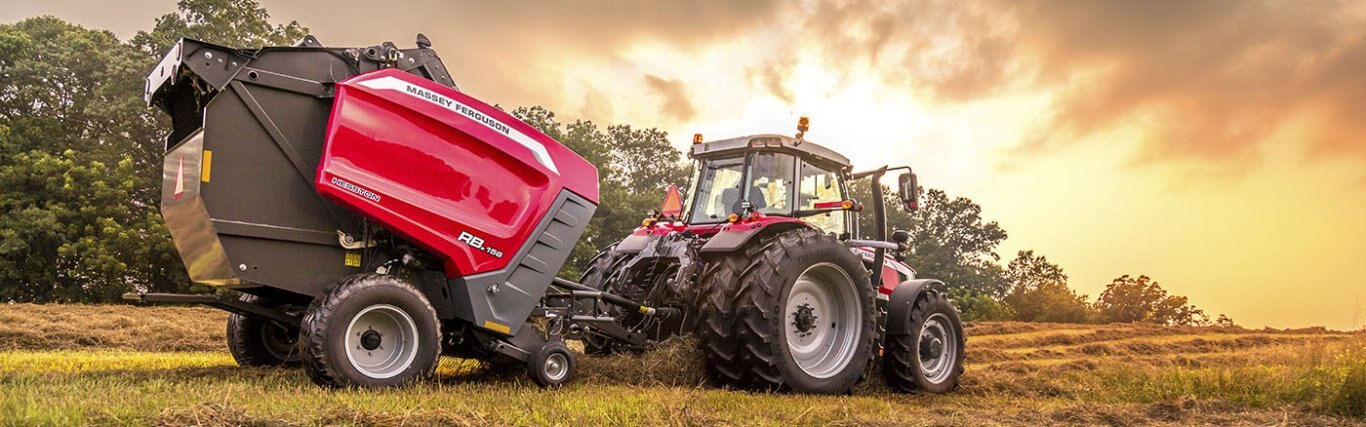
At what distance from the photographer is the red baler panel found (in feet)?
17.4

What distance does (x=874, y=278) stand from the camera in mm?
8219

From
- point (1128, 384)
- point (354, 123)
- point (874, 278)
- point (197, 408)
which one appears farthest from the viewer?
point (874, 278)

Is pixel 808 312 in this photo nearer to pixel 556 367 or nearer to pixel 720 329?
pixel 720 329

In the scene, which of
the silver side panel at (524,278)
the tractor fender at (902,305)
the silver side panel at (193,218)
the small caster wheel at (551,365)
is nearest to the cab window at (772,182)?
the tractor fender at (902,305)

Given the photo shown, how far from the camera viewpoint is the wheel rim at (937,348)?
25.8ft

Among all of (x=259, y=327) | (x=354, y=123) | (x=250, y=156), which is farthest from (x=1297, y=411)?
(x=259, y=327)

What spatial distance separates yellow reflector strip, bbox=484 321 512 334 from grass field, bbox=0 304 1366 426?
1.12ft

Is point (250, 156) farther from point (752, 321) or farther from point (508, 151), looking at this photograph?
point (752, 321)

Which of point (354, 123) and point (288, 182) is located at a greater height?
point (354, 123)

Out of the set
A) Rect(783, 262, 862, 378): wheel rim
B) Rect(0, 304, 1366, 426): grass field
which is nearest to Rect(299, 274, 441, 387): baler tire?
Rect(0, 304, 1366, 426): grass field

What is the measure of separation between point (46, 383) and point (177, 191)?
3.94 feet

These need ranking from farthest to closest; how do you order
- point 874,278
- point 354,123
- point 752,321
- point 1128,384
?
point 874,278 < point 1128,384 < point 752,321 < point 354,123

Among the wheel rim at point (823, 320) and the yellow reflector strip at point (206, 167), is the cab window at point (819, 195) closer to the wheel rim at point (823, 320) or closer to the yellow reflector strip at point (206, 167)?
the wheel rim at point (823, 320)

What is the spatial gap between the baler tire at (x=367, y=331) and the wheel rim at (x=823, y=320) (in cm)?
271
